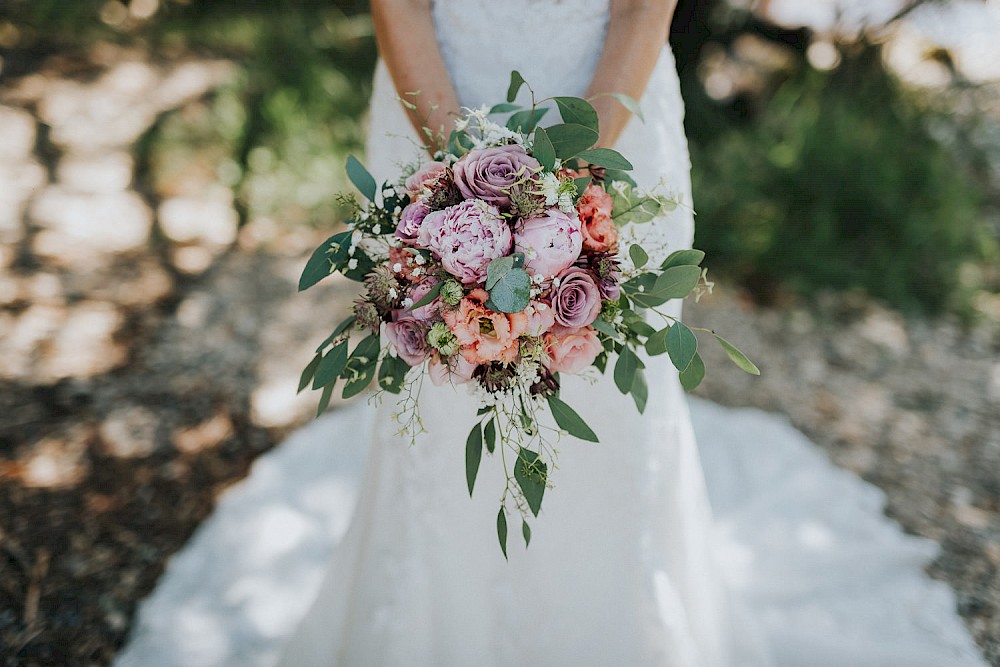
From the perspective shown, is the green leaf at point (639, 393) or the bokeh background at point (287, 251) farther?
the bokeh background at point (287, 251)

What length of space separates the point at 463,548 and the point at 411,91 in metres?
1.02

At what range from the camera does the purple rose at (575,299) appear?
124cm

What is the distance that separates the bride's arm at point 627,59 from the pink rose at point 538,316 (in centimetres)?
53

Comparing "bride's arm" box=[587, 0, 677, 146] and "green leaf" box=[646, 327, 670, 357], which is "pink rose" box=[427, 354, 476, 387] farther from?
"bride's arm" box=[587, 0, 677, 146]

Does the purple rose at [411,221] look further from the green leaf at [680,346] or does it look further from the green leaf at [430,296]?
the green leaf at [680,346]

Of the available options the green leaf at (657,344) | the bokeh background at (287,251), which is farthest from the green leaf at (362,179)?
the bokeh background at (287,251)

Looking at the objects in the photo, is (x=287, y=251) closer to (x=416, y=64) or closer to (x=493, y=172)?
(x=416, y=64)

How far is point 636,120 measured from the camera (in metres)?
1.73

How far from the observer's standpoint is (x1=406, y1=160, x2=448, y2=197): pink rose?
135cm

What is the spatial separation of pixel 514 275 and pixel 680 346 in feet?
1.06

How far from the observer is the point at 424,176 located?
1.37 m

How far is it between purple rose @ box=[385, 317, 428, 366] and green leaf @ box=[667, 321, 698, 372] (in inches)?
16.1

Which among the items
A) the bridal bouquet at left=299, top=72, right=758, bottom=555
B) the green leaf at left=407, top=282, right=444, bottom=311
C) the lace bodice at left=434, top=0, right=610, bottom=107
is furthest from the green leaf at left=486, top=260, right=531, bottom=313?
the lace bodice at left=434, top=0, right=610, bottom=107

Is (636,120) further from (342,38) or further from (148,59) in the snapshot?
(148,59)
